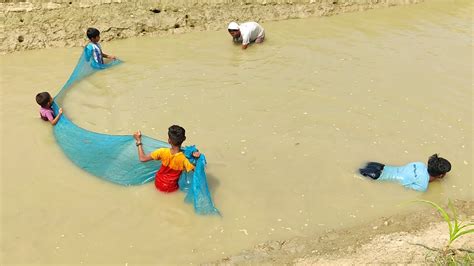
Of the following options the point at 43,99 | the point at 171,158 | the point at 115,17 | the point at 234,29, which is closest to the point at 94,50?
the point at 43,99

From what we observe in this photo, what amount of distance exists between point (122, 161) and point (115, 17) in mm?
5403

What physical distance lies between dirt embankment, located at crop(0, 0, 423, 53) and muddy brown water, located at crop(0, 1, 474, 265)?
0.33 m

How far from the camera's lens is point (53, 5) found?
866cm

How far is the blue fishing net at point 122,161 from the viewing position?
4.53m

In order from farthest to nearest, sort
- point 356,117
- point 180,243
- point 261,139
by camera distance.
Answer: point 356,117 < point 261,139 < point 180,243

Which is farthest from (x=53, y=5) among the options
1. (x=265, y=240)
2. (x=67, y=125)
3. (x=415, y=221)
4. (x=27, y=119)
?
(x=415, y=221)

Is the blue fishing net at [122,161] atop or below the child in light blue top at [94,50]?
below

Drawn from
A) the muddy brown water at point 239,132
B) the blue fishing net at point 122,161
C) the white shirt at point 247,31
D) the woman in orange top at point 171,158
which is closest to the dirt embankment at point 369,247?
the muddy brown water at point 239,132

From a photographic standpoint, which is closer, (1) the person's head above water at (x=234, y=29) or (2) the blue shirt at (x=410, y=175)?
(2) the blue shirt at (x=410, y=175)

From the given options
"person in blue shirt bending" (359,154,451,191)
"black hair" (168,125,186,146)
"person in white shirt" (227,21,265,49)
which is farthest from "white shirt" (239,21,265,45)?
"black hair" (168,125,186,146)

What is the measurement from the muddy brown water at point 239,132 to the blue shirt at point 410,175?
116mm

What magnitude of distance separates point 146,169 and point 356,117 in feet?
11.9

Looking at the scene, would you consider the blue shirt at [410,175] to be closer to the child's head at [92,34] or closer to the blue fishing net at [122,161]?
the blue fishing net at [122,161]

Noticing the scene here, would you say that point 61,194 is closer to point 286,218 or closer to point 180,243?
point 180,243
